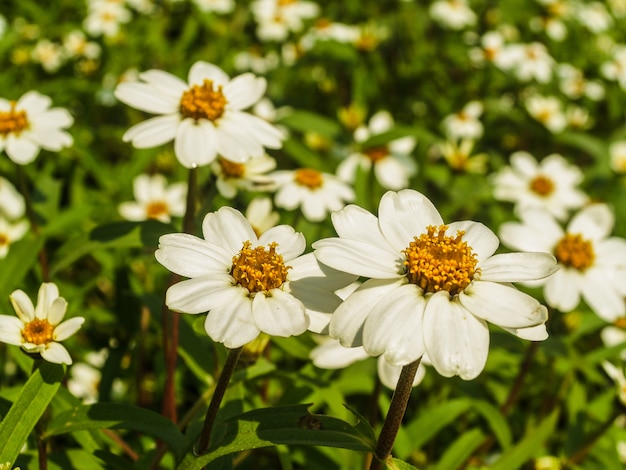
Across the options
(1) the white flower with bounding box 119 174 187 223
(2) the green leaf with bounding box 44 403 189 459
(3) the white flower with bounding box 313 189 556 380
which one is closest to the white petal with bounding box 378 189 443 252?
(3) the white flower with bounding box 313 189 556 380

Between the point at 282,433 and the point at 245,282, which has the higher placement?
the point at 245,282

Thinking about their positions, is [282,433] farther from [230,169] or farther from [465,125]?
[465,125]

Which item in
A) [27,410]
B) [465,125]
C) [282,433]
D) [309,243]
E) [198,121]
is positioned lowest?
[465,125]

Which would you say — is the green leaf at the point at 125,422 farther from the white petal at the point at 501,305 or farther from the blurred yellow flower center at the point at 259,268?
the white petal at the point at 501,305

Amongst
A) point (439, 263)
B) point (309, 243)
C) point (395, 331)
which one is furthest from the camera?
point (309, 243)

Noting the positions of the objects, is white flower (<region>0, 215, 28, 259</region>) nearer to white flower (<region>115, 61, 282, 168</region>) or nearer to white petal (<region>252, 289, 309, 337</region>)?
white flower (<region>115, 61, 282, 168</region>)

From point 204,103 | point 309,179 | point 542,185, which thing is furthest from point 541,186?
point 204,103
